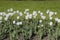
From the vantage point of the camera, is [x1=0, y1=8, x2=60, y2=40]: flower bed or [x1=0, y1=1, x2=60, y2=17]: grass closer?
[x1=0, y1=8, x2=60, y2=40]: flower bed

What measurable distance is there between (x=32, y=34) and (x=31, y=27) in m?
0.16

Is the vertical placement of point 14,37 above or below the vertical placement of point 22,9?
below

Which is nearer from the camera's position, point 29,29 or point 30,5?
point 29,29

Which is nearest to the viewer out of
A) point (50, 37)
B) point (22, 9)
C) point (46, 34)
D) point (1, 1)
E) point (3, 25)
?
point (50, 37)

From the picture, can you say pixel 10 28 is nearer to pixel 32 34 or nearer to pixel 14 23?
pixel 14 23

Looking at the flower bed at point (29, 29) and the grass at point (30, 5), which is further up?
the grass at point (30, 5)

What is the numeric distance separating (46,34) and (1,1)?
293 centimetres

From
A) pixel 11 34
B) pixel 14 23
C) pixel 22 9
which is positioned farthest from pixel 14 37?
pixel 22 9

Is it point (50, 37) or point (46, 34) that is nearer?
point (50, 37)

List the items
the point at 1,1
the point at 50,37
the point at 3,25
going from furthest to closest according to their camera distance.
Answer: the point at 1,1 → the point at 3,25 → the point at 50,37

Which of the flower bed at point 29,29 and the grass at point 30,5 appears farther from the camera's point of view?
the grass at point 30,5

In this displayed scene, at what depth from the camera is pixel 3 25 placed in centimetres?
422

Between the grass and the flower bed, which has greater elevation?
the grass

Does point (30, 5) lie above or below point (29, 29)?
above
